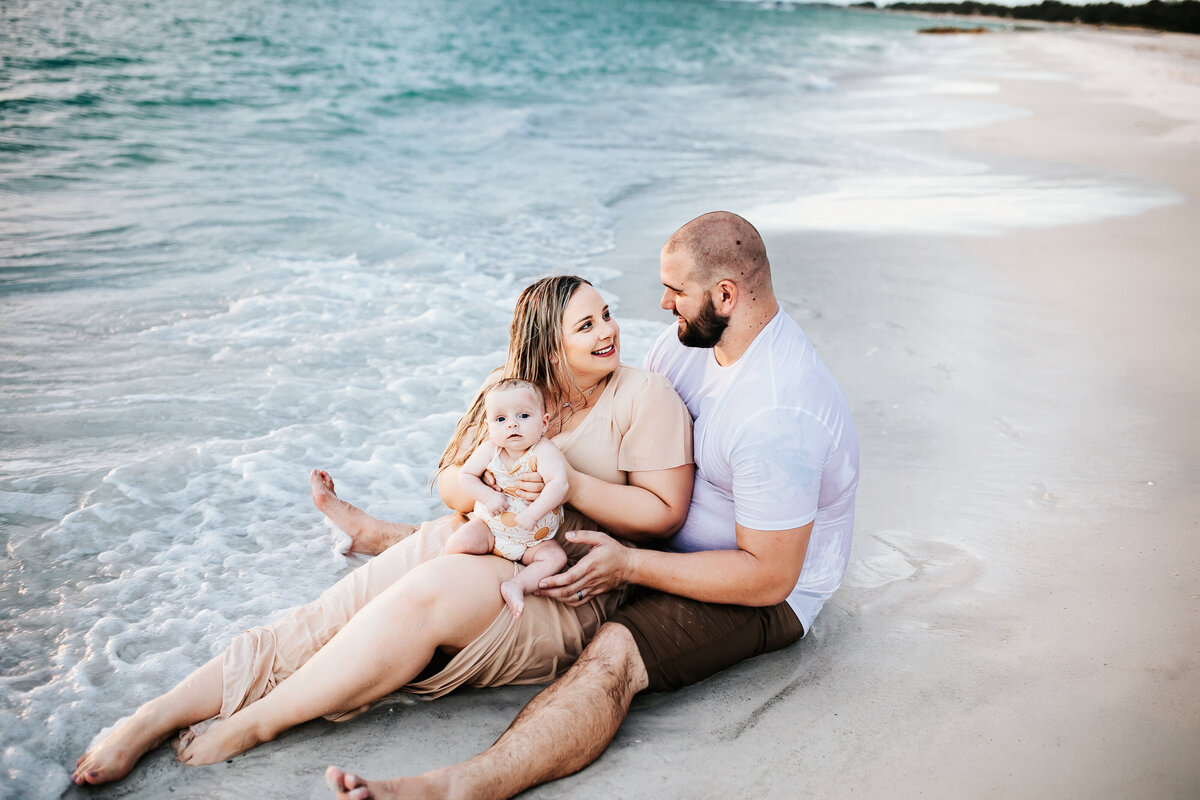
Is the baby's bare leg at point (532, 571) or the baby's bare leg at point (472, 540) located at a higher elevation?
the baby's bare leg at point (472, 540)

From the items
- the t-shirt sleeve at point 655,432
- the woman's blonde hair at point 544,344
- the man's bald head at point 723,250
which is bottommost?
the t-shirt sleeve at point 655,432

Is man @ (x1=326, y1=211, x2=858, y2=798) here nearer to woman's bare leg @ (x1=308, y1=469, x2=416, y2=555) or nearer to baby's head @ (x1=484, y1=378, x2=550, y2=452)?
baby's head @ (x1=484, y1=378, x2=550, y2=452)

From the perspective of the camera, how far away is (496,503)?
297 centimetres

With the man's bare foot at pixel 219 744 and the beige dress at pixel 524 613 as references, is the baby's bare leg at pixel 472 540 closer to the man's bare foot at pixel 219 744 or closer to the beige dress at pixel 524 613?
the beige dress at pixel 524 613

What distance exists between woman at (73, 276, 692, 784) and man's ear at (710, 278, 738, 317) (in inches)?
13.9

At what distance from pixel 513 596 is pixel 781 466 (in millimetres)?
970

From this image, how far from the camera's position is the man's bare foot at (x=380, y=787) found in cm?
223

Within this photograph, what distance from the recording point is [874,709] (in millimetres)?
2867

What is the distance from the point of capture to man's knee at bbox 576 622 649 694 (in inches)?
109

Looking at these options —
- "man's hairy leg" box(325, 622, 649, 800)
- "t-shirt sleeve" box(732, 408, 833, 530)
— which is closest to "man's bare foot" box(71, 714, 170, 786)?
"man's hairy leg" box(325, 622, 649, 800)

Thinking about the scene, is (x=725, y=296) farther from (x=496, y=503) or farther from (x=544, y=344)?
(x=496, y=503)

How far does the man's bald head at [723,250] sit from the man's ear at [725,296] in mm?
20

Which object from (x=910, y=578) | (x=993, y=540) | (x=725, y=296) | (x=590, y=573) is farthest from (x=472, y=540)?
(x=993, y=540)

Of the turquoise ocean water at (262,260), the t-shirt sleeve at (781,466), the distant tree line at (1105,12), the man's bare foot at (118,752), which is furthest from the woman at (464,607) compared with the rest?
the distant tree line at (1105,12)
